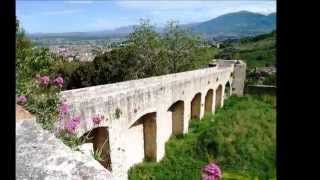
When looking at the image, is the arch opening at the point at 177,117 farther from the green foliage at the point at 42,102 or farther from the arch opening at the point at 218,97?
the green foliage at the point at 42,102

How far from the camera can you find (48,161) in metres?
2.04

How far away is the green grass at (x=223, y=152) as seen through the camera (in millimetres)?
13954

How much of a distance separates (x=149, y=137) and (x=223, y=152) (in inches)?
109

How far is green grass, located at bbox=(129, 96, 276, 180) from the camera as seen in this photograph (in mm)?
13954

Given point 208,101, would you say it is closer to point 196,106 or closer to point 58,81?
point 196,106

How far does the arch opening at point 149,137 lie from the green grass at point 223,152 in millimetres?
394

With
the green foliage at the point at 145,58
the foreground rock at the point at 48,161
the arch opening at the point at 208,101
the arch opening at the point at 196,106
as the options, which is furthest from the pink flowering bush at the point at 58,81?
the arch opening at the point at 208,101

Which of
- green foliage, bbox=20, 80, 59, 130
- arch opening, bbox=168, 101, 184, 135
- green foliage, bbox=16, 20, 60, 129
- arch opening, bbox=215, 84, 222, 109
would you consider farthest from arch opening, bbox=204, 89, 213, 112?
green foliage, bbox=20, 80, 59, 130

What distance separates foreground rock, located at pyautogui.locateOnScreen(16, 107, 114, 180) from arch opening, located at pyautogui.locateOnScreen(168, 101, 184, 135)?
16.2 metres

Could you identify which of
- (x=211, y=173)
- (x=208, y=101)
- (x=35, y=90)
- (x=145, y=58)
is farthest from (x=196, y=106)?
(x=211, y=173)

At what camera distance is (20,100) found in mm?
4590

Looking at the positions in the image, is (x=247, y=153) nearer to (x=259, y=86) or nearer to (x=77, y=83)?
(x=77, y=83)

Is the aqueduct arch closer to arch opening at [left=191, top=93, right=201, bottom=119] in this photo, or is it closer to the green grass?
arch opening at [left=191, top=93, right=201, bottom=119]
